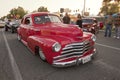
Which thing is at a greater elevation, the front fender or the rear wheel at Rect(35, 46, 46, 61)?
the front fender

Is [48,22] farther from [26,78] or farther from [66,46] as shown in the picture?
[26,78]

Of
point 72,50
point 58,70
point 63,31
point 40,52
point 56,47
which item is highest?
point 63,31

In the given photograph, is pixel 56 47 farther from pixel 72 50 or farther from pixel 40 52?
pixel 40 52

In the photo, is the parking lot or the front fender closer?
the parking lot

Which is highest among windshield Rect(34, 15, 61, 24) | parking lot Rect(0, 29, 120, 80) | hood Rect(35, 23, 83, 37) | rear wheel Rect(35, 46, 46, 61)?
windshield Rect(34, 15, 61, 24)

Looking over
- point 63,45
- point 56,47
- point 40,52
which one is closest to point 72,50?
point 63,45

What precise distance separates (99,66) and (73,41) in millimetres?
1158

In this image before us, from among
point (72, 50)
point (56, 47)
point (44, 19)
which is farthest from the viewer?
point (44, 19)

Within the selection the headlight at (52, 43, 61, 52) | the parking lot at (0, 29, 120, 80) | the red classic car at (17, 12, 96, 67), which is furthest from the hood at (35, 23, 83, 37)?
the parking lot at (0, 29, 120, 80)

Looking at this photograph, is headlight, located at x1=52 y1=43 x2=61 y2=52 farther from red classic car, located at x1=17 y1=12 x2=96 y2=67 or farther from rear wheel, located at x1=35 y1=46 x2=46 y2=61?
rear wheel, located at x1=35 y1=46 x2=46 y2=61

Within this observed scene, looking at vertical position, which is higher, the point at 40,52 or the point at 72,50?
the point at 72,50

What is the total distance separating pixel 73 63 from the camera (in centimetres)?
528

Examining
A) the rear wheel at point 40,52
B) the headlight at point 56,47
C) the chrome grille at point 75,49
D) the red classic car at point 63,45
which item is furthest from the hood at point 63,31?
the headlight at point 56,47

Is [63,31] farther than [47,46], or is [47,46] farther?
[63,31]
